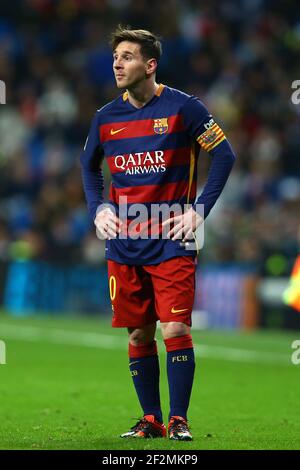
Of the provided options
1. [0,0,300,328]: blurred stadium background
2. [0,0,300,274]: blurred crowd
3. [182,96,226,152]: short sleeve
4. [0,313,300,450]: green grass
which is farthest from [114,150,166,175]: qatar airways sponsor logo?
[0,0,300,274]: blurred crowd

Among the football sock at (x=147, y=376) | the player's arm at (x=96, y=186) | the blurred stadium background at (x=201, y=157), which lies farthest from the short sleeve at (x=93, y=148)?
the blurred stadium background at (x=201, y=157)

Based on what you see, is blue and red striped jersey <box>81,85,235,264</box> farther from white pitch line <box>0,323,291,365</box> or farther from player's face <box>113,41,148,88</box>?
white pitch line <box>0,323,291,365</box>

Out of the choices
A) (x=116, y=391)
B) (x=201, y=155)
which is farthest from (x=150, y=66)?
(x=201, y=155)

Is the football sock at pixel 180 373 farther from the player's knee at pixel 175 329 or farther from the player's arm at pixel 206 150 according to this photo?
the player's arm at pixel 206 150

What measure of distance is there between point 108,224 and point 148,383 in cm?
98

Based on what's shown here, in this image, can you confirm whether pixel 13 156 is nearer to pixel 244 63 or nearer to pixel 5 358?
pixel 244 63

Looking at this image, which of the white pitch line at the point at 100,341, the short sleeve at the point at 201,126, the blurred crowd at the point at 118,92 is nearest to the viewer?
the short sleeve at the point at 201,126

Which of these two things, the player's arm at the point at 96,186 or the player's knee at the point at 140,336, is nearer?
the player's arm at the point at 96,186

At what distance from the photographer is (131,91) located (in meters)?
7.21

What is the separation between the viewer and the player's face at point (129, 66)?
7105 millimetres

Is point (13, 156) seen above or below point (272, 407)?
above

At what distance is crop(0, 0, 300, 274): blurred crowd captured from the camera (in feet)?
63.3
